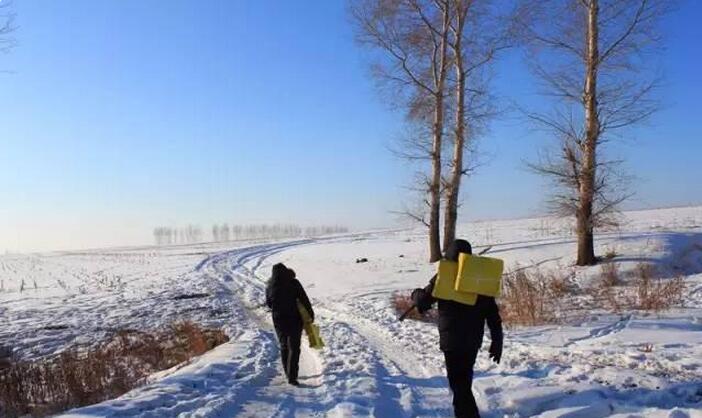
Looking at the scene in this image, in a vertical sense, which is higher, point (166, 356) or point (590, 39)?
point (590, 39)

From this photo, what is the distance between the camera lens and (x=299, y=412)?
7.26m

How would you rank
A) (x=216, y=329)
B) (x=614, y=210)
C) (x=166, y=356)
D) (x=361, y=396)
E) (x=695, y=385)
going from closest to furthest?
(x=695, y=385)
(x=361, y=396)
(x=166, y=356)
(x=216, y=329)
(x=614, y=210)

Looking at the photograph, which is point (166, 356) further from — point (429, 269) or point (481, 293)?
point (429, 269)

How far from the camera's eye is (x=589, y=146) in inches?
741

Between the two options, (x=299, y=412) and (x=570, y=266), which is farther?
(x=570, y=266)

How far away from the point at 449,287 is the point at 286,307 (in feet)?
13.0

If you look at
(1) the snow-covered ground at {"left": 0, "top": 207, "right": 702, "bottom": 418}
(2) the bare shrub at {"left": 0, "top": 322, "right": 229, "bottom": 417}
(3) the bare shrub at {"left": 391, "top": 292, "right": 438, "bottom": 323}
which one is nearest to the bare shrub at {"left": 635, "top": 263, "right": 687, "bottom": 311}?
(1) the snow-covered ground at {"left": 0, "top": 207, "right": 702, "bottom": 418}

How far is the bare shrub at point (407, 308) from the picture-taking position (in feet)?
48.1

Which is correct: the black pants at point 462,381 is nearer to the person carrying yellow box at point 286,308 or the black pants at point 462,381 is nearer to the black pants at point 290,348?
the black pants at point 290,348

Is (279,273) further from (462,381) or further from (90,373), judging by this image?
(462,381)

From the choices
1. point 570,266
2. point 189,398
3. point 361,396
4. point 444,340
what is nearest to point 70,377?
point 189,398

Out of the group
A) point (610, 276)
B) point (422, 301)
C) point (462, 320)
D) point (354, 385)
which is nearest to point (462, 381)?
point (462, 320)

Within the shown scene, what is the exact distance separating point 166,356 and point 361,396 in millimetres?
6087

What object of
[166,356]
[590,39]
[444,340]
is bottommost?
[166,356]
